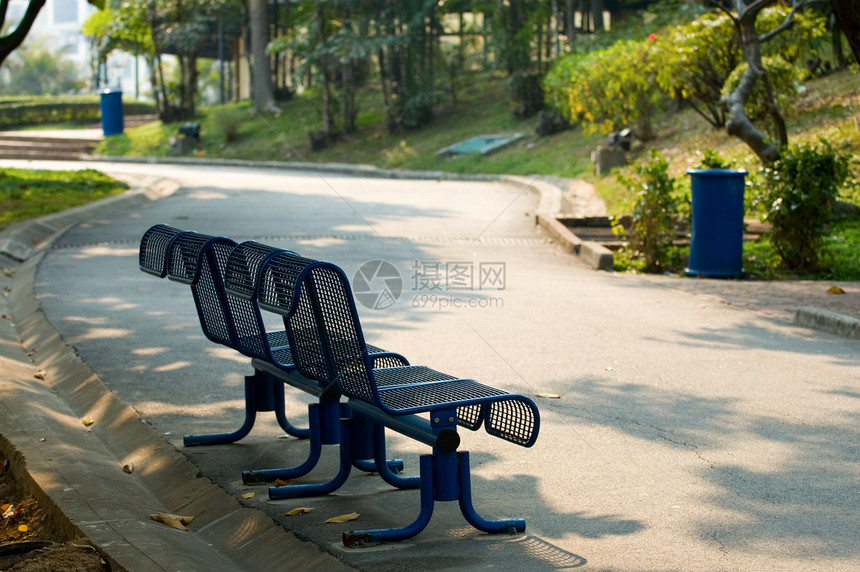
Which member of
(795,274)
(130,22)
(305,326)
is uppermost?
(130,22)

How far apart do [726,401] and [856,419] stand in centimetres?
75

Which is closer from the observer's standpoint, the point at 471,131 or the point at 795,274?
the point at 795,274

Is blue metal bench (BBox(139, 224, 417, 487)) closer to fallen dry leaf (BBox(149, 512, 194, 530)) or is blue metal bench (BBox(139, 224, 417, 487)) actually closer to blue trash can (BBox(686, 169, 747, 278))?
fallen dry leaf (BBox(149, 512, 194, 530))

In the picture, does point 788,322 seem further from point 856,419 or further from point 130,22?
point 130,22

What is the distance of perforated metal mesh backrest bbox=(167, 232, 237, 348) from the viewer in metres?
5.09

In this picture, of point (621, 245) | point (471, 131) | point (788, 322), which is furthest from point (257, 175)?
point (788, 322)

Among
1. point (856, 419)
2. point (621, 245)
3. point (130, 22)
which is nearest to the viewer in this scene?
point (856, 419)

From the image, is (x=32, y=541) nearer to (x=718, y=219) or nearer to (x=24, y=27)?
(x=24, y=27)

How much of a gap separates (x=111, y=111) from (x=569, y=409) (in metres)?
34.5

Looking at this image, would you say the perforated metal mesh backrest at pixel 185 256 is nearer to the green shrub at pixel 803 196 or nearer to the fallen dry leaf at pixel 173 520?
the fallen dry leaf at pixel 173 520

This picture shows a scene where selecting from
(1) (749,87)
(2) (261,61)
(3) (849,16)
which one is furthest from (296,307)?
(2) (261,61)

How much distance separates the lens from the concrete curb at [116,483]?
399 centimetres

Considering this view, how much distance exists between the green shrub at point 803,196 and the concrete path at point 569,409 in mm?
1385

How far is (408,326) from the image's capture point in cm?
867
